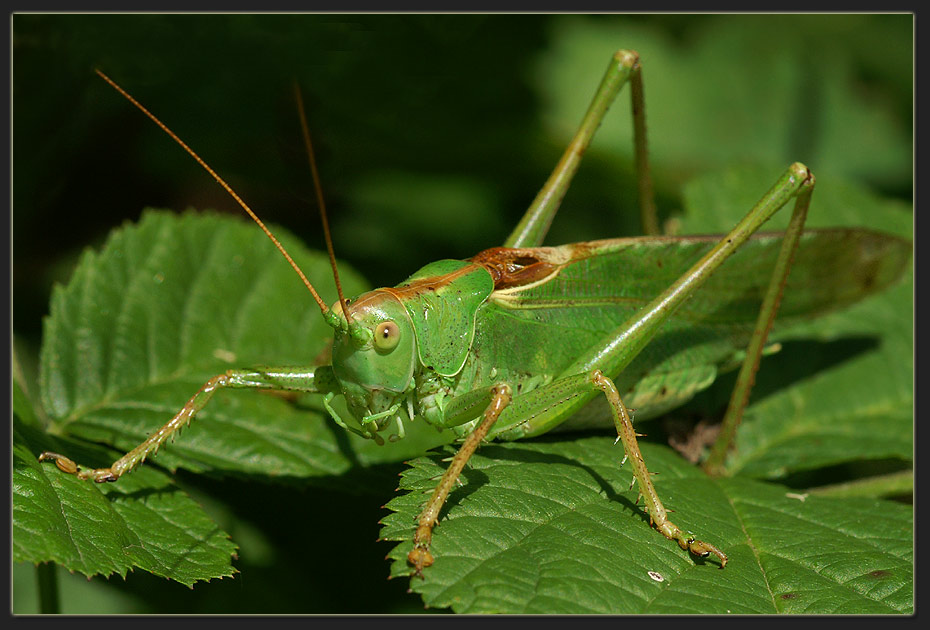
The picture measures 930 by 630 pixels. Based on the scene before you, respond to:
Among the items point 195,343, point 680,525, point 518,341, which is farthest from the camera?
point 195,343

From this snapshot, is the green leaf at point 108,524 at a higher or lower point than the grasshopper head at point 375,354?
lower

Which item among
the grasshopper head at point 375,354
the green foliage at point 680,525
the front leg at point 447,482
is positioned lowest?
the green foliage at point 680,525

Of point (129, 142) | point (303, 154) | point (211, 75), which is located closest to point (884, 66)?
point (303, 154)

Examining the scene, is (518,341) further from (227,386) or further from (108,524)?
(108,524)

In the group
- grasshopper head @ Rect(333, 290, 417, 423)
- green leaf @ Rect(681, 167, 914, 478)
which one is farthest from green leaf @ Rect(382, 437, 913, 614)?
green leaf @ Rect(681, 167, 914, 478)

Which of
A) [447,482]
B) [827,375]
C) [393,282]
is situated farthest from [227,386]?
[827,375]

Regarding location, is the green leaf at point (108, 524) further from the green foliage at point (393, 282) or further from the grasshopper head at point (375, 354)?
the grasshopper head at point (375, 354)

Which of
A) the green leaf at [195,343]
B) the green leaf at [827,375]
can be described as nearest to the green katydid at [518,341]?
the green leaf at [195,343]

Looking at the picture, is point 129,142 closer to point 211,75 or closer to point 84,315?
point 211,75
